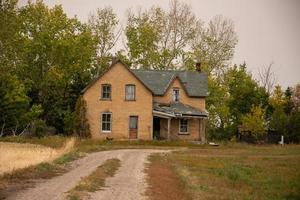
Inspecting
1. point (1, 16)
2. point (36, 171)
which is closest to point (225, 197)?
point (36, 171)

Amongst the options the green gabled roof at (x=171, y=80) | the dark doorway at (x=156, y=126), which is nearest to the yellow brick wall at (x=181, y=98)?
the green gabled roof at (x=171, y=80)

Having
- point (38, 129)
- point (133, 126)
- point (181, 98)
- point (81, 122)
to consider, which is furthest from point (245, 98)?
point (38, 129)

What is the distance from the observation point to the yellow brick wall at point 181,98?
195 ft

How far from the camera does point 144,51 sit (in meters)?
77.2

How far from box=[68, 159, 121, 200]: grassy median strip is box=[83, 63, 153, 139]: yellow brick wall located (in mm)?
25765

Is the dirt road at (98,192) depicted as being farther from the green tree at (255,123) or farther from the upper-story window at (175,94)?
the green tree at (255,123)

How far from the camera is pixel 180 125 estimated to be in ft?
194

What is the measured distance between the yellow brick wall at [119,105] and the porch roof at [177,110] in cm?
145

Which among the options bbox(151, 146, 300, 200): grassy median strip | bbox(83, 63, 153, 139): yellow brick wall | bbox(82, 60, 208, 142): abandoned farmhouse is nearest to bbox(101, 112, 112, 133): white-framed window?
bbox(82, 60, 208, 142): abandoned farmhouse

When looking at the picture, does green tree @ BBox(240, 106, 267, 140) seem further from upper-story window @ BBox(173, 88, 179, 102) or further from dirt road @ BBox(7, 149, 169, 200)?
dirt road @ BBox(7, 149, 169, 200)

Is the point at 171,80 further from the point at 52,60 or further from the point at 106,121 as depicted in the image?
the point at 52,60

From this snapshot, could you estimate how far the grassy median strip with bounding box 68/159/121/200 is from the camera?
18.3 meters

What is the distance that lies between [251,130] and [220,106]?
328 inches

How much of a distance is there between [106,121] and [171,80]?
317 inches
